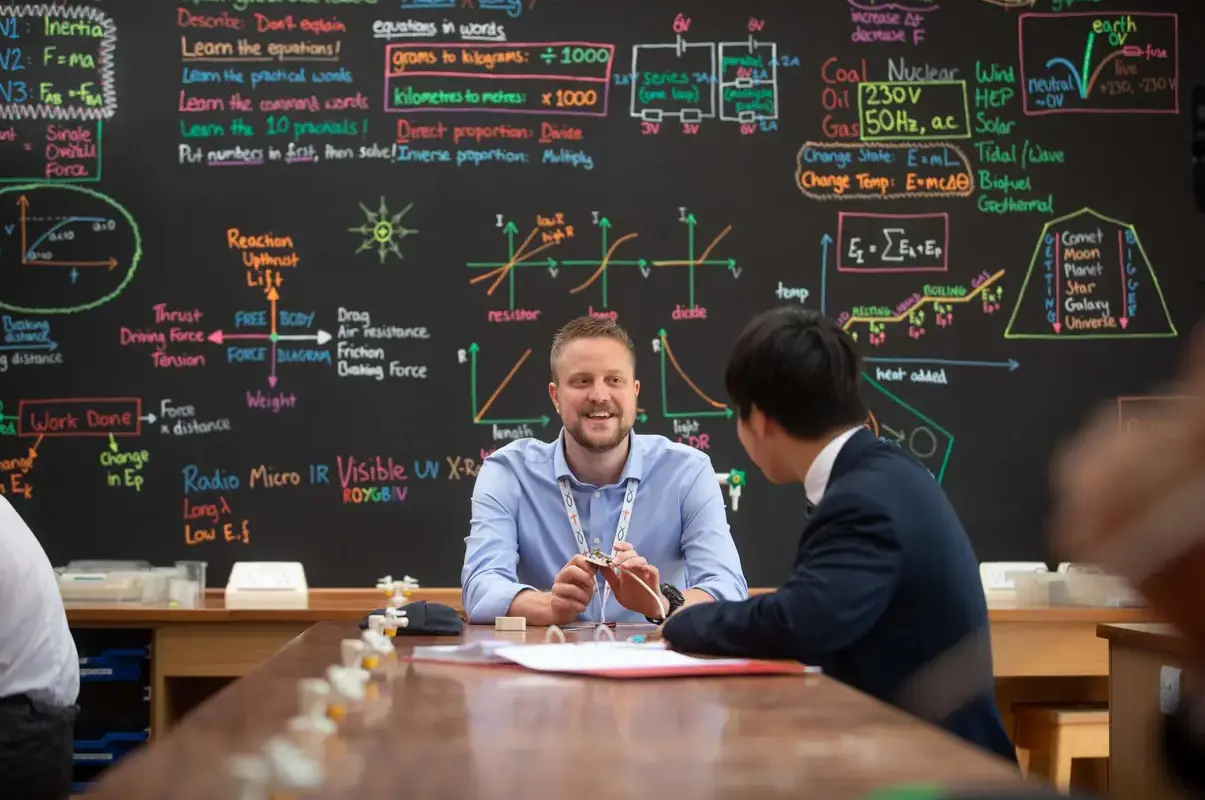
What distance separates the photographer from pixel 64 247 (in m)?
5.21

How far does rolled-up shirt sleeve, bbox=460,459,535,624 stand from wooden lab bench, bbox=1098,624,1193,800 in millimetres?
1663

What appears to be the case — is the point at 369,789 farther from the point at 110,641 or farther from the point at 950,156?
the point at 950,156

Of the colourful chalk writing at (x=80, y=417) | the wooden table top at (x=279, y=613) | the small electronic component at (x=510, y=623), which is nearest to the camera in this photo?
the small electronic component at (x=510, y=623)

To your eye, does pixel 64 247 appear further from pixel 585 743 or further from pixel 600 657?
pixel 585 743

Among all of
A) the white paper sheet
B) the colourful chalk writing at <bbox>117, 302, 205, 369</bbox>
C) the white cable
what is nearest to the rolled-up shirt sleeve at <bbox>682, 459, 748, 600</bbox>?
the white cable

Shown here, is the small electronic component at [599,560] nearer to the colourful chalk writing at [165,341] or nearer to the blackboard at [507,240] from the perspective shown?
the blackboard at [507,240]

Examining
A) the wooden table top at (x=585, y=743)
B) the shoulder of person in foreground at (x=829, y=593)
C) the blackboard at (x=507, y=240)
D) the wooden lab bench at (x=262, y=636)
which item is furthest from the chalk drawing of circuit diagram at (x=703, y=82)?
the wooden table top at (x=585, y=743)

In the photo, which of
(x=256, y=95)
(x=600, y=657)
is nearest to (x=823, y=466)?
(x=600, y=657)

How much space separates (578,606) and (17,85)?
354 centimetres

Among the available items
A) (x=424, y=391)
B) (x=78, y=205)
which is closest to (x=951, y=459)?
(x=424, y=391)

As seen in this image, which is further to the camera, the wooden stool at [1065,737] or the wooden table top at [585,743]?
the wooden stool at [1065,737]

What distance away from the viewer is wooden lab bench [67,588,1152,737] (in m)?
4.71

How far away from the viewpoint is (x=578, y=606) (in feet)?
9.93

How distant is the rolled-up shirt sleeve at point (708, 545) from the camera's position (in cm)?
350
